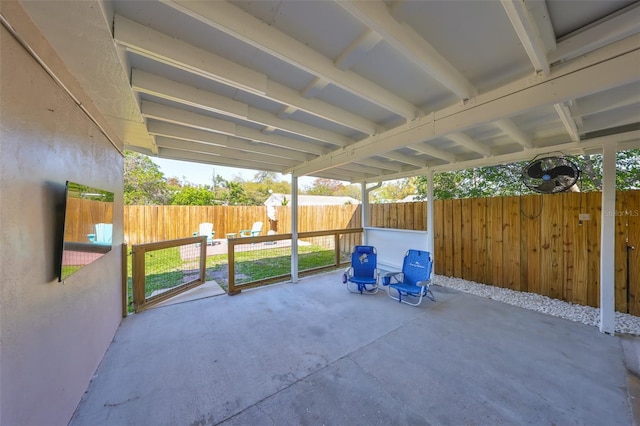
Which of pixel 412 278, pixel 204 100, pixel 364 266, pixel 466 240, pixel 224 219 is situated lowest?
pixel 412 278

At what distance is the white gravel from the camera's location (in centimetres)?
291

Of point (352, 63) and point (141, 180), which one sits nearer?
point (352, 63)

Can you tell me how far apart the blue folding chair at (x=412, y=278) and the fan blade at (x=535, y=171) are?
1.84 meters

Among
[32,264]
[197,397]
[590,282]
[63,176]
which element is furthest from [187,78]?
[590,282]

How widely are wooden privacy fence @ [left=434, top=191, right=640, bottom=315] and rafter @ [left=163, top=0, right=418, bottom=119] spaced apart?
3.42 m

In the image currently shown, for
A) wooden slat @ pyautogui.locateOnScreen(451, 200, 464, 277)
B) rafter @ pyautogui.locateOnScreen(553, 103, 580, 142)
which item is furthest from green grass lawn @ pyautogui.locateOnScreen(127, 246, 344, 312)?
rafter @ pyautogui.locateOnScreen(553, 103, 580, 142)

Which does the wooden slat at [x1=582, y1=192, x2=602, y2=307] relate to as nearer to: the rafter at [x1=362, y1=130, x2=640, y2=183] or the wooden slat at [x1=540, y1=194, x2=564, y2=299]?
the wooden slat at [x1=540, y1=194, x2=564, y2=299]

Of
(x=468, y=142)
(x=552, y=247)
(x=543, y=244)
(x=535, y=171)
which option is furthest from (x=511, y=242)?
(x=468, y=142)

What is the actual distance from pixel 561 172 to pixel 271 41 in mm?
3813

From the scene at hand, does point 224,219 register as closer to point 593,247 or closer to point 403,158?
point 403,158

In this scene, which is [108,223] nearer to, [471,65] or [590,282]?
[471,65]

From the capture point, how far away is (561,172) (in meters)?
2.96

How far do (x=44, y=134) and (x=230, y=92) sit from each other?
129 centimetres

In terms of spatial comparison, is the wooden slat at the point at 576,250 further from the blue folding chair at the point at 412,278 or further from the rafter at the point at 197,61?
the rafter at the point at 197,61
